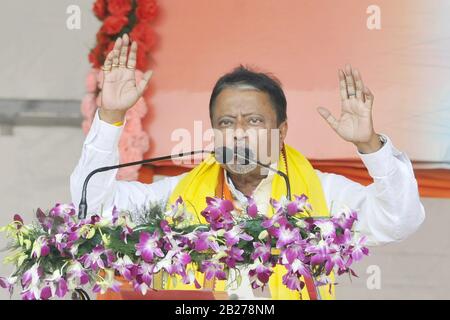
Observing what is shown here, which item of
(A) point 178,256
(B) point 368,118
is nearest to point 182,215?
(A) point 178,256

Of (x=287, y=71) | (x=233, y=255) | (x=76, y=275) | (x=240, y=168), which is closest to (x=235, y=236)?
(x=233, y=255)

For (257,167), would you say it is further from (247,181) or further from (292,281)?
(292,281)

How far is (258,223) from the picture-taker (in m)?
2.41

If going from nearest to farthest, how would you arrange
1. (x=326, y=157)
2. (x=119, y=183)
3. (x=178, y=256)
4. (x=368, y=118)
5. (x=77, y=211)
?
(x=178, y=256), (x=77, y=211), (x=368, y=118), (x=119, y=183), (x=326, y=157)

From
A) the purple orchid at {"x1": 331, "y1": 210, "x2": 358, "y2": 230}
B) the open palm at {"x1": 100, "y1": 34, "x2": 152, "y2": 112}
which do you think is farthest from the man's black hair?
the purple orchid at {"x1": 331, "y1": 210, "x2": 358, "y2": 230}

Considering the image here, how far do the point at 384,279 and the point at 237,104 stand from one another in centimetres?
126

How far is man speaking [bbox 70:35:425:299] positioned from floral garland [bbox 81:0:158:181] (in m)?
0.58

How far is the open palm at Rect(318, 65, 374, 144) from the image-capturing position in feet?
9.71

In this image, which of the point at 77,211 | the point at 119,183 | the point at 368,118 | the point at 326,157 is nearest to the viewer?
the point at 77,211

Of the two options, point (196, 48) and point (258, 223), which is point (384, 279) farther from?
point (258, 223)

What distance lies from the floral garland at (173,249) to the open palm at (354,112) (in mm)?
586

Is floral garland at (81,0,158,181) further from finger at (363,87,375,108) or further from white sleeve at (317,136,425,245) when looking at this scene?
finger at (363,87,375,108)

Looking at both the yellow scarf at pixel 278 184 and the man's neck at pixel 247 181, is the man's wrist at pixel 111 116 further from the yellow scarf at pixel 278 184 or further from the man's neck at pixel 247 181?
the man's neck at pixel 247 181

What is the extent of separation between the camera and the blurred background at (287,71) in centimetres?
417
